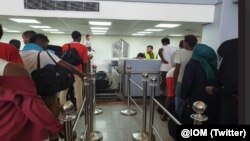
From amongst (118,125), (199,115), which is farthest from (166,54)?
Answer: (199,115)

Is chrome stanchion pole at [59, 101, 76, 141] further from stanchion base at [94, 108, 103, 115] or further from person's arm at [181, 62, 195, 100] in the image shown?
stanchion base at [94, 108, 103, 115]

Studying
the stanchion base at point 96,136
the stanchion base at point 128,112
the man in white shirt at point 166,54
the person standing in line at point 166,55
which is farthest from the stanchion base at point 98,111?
the man in white shirt at point 166,54

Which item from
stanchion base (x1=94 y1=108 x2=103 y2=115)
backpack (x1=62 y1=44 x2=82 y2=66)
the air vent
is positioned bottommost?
stanchion base (x1=94 y1=108 x2=103 y2=115)

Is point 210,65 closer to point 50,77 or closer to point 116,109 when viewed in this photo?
point 50,77

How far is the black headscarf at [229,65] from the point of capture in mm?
1794

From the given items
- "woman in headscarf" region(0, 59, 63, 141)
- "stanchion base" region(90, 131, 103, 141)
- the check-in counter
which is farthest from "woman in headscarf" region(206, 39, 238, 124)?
the check-in counter

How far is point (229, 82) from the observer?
6.04 ft

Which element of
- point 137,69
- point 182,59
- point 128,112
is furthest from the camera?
point 137,69

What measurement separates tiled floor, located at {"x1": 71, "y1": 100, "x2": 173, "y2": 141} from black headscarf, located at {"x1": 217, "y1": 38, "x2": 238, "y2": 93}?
1366mm

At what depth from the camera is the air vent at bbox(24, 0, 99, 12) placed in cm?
369

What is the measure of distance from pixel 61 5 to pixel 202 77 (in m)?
2.80

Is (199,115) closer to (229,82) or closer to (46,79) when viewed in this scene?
(229,82)

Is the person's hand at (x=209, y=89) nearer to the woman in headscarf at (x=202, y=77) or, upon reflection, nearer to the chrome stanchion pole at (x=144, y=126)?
the woman in headscarf at (x=202, y=77)

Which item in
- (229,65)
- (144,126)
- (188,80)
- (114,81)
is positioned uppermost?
(229,65)
